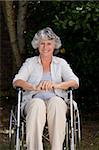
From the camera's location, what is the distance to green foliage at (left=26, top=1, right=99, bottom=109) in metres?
5.70

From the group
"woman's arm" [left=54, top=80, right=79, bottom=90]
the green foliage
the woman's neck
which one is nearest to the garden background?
the green foliage

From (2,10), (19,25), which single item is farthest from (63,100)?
(2,10)

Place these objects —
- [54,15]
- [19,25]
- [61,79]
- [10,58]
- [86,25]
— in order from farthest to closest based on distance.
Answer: [10,58], [19,25], [54,15], [86,25], [61,79]

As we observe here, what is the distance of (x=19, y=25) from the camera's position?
22.7 ft

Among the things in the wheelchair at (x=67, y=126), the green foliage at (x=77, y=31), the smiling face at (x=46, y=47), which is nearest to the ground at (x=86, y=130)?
the green foliage at (x=77, y=31)

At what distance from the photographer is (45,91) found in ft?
15.5

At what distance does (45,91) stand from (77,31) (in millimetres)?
1603

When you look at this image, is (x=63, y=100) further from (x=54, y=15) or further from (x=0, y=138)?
(x=54, y=15)

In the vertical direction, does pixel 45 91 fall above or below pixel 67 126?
above

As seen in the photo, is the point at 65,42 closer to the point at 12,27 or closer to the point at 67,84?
the point at 12,27

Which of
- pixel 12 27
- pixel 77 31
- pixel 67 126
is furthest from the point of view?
pixel 12 27

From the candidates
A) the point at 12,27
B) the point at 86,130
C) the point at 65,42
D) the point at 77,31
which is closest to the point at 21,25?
the point at 12,27

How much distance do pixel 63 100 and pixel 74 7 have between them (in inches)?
65.6

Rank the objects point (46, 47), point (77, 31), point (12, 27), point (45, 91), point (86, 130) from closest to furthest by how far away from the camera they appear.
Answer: point (45, 91) → point (46, 47) → point (77, 31) → point (86, 130) → point (12, 27)
